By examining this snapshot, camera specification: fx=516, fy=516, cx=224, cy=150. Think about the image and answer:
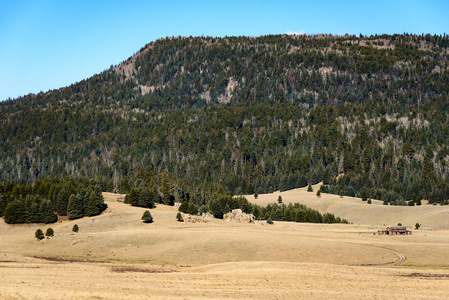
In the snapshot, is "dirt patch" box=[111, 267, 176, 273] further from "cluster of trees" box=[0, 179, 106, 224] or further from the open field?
"cluster of trees" box=[0, 179, 106, 224]

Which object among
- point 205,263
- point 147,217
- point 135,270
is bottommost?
point 135,270

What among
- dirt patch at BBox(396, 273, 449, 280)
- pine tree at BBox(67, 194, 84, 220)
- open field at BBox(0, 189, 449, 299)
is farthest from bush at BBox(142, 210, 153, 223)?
dirt patch at BBox(396, 273, 449, 280)

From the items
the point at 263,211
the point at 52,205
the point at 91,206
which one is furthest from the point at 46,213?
the point at 263,211

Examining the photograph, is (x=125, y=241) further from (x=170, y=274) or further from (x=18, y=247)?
(x=170, y=274)

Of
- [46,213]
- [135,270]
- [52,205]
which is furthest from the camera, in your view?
[52,205]

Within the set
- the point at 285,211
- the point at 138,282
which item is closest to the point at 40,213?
the point at 285,211

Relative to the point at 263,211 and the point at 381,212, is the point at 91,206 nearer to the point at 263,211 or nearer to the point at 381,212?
the point at 263,211

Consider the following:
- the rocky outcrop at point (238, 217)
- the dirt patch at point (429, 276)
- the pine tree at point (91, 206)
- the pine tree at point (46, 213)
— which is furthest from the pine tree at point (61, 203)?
the dirt patch at point (429, 276)

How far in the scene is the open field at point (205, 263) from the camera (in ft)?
151

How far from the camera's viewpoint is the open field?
46.0 m

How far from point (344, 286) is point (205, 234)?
40136 millimetres

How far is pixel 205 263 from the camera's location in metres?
70.7

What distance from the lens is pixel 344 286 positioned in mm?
49969

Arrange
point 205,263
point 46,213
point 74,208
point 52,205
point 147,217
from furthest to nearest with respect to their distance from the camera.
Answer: point 52,205 < point 74,208 < point 46,213 < point 147,217 < point 205,263
